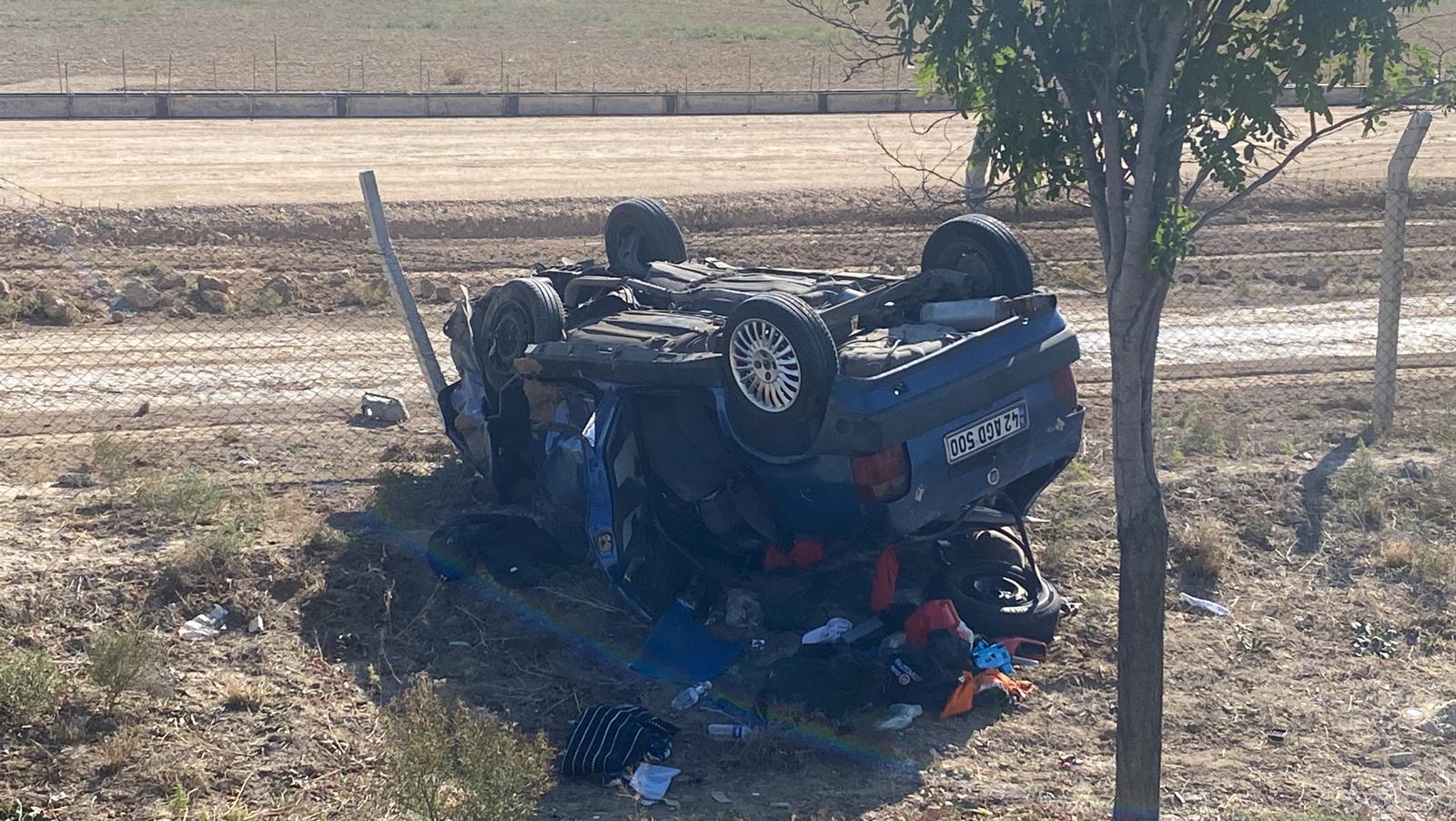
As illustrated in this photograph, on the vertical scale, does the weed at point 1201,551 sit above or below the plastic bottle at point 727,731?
above

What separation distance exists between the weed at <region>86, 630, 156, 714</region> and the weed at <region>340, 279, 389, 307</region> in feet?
24.7

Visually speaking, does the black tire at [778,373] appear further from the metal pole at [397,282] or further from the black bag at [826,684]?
the metal pole at [397,282]

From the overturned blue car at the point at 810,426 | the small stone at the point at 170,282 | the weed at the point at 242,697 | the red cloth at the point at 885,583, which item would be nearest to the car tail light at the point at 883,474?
the overturned blue car at the point at 810,426

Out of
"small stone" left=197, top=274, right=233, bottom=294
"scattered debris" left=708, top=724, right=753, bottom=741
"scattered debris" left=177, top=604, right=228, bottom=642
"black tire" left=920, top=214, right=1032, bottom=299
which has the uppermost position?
"black tire" left=920, top=214, right=1032, bottom=299

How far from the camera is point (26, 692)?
212 inches

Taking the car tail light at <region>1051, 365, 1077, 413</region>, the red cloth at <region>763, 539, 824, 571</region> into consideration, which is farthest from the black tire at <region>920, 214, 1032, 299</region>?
the red cloth at <region>763, 539, 824, 571</region>

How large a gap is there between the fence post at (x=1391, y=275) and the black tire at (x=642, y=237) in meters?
4.42

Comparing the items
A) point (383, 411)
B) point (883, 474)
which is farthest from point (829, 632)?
point (383, 411)

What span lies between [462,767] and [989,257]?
3.52 meters

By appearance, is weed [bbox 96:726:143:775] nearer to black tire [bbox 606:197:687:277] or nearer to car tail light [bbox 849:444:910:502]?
car tail light [bbox 849:444:910:502]

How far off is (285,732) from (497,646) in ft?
3.77

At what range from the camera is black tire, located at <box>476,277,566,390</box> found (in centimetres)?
702

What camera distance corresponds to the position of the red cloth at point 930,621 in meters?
6.14

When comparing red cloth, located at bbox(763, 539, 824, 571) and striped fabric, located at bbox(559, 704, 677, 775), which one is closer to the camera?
striped fabric, located at bbox(559, 704, 677, 775)
